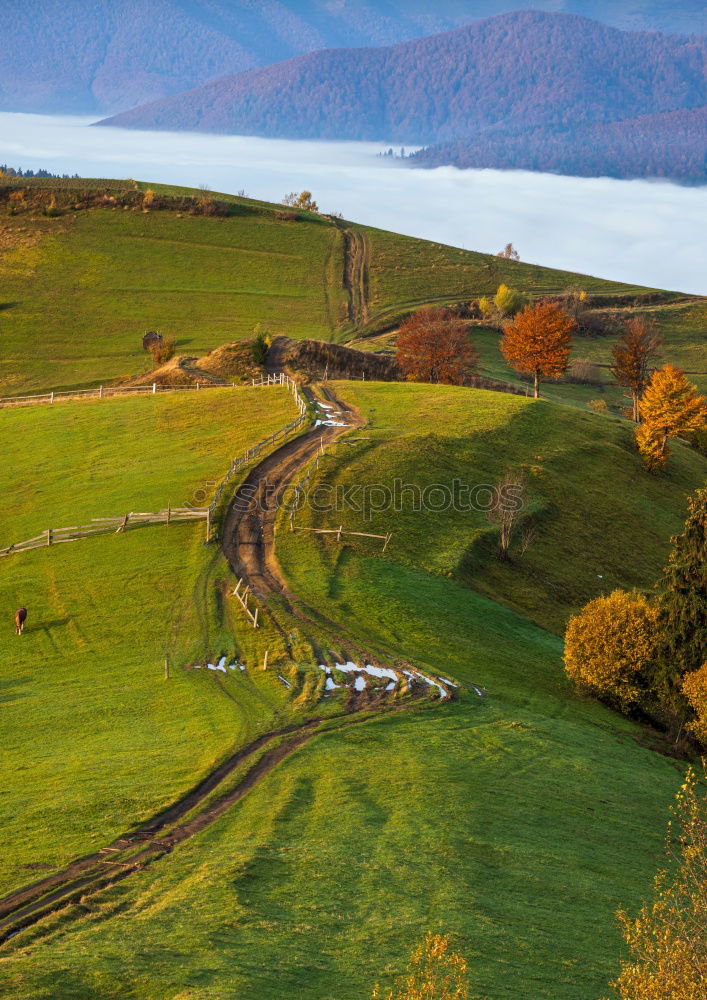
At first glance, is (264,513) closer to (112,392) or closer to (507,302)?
(112,392)

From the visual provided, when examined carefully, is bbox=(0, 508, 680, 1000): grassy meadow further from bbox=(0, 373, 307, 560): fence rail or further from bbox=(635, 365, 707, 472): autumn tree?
bbox=(635, 365, 707, 472): autumn tree

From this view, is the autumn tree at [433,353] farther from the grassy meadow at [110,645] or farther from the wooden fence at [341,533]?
the wooden fence at [341,533]

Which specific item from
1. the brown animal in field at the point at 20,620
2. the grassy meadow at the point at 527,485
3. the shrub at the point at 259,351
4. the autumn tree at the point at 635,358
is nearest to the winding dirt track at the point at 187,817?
the grassy meadow at the point at 527,485

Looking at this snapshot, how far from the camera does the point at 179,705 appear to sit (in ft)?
129

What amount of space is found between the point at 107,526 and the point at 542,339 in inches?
2253

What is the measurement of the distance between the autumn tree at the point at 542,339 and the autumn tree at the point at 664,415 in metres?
13.2

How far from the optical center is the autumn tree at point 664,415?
86.3 meters

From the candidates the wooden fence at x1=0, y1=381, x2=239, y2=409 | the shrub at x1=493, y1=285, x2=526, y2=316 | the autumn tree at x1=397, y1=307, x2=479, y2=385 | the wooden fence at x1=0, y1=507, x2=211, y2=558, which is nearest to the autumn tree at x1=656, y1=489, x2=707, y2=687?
the wooden fence at x1=0, y1=507, x2=211, y2=558

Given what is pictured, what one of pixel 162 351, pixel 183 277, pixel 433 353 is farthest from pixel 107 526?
pixel 183 277

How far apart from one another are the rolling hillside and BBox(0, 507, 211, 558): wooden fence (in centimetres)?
108

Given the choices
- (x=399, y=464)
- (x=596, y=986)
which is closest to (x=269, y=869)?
(x=596, y=986)

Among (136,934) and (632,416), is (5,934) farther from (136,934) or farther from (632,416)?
(632,416)

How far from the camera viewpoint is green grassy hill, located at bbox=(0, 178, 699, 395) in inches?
5207

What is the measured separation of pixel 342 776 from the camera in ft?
113
